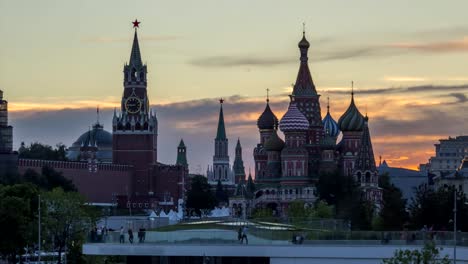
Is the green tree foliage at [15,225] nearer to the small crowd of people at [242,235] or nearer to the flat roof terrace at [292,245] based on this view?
the flat roof terrace at [292,245]

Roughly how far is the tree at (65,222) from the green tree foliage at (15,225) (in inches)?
55.9

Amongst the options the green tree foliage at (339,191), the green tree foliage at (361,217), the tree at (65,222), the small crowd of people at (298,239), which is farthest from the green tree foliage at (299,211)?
the small crowd of people at (298,239)

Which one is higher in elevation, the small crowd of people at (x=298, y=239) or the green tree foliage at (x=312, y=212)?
the green tree foliage at (x=312, y=212)

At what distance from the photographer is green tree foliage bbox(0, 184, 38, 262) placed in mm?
107562

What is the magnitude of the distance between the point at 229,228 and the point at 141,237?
3887 millimetres

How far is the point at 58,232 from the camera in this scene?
378 ft

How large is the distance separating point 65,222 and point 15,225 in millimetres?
6293

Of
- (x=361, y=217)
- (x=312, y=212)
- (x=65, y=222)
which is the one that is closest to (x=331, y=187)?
(x=312, y=212)

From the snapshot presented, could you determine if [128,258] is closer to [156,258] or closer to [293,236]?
[156,258]

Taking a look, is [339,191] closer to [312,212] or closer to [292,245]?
[312,212]

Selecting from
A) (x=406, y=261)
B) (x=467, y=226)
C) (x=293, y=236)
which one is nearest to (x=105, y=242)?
(x=293, y=236)

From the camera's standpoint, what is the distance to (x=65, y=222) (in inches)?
4525

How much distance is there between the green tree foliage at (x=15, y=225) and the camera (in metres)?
108

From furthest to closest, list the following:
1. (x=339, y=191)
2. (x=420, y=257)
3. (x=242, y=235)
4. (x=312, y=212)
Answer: (x=339, y=191)
(x=312, y=212)
(x=242, y=235)
(x=420, y=257)
